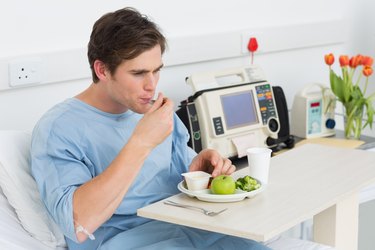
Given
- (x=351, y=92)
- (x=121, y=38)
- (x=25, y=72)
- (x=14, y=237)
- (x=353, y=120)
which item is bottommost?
(x=14, y=237)

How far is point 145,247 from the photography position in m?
1.85

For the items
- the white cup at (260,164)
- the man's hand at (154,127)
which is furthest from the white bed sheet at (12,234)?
the white cup at (260,164)

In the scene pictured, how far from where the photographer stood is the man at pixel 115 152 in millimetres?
1770

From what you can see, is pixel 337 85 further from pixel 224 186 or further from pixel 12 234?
pixel 12 234

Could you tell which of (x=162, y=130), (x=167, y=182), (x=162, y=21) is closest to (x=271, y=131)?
(x=162, y=21)

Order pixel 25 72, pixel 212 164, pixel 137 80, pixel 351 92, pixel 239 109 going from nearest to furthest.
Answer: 1. pixel 137 80
2. pixel 212 164
3. pixel 25 72
4. pixel 239 109
5. pixel 351 92

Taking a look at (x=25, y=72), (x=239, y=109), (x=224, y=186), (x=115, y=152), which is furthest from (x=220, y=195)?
(x=239, y=109)

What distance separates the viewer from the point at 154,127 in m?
1.81

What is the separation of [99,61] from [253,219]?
60cm

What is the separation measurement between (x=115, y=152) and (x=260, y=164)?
399 millimetres

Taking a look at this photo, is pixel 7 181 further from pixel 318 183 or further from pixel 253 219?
pixel 318 183

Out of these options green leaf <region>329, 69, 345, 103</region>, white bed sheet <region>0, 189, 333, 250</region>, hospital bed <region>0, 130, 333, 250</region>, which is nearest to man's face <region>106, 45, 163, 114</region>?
hospital bed <region>0, 130, 333, 250</region>

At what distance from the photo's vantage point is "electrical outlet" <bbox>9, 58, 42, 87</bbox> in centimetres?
231

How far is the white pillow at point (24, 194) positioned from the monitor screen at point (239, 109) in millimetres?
918
